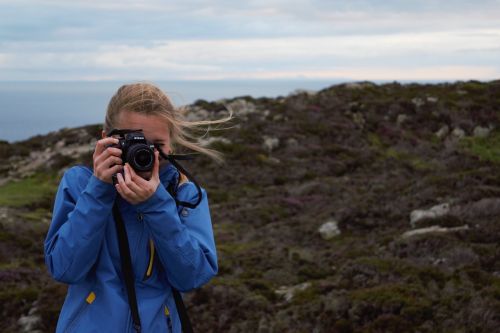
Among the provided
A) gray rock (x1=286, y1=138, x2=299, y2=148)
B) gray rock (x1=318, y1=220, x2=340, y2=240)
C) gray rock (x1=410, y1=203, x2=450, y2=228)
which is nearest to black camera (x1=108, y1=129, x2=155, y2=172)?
gray rock (x1=410, y1=203, x2=450, y2=228)

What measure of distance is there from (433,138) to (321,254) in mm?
18832

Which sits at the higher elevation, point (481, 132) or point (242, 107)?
point (242, 107)

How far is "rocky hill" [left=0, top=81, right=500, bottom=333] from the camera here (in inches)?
302

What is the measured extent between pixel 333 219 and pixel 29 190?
12179 mm

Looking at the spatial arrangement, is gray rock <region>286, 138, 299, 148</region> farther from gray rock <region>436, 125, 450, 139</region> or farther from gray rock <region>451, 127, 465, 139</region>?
gray rock <region>451, 127, 465, 139</region>

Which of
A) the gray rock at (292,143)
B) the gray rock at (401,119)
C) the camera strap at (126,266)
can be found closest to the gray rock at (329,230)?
the camera strap at (126,266)

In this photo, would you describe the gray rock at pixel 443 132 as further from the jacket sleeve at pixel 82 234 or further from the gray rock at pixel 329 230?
the jacket sleeve at pixel 82 234

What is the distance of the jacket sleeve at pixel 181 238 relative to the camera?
8.54 feet

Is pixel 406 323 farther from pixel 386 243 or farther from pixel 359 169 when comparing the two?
pixel 359 169

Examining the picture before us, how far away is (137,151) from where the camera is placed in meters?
2.61

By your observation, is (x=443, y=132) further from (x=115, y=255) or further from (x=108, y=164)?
(x=108, y=164)

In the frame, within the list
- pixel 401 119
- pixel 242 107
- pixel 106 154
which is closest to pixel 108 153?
pixel 106 154

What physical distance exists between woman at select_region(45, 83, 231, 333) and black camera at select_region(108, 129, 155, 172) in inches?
1.1

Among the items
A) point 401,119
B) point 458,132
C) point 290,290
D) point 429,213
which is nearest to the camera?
point 290,290
